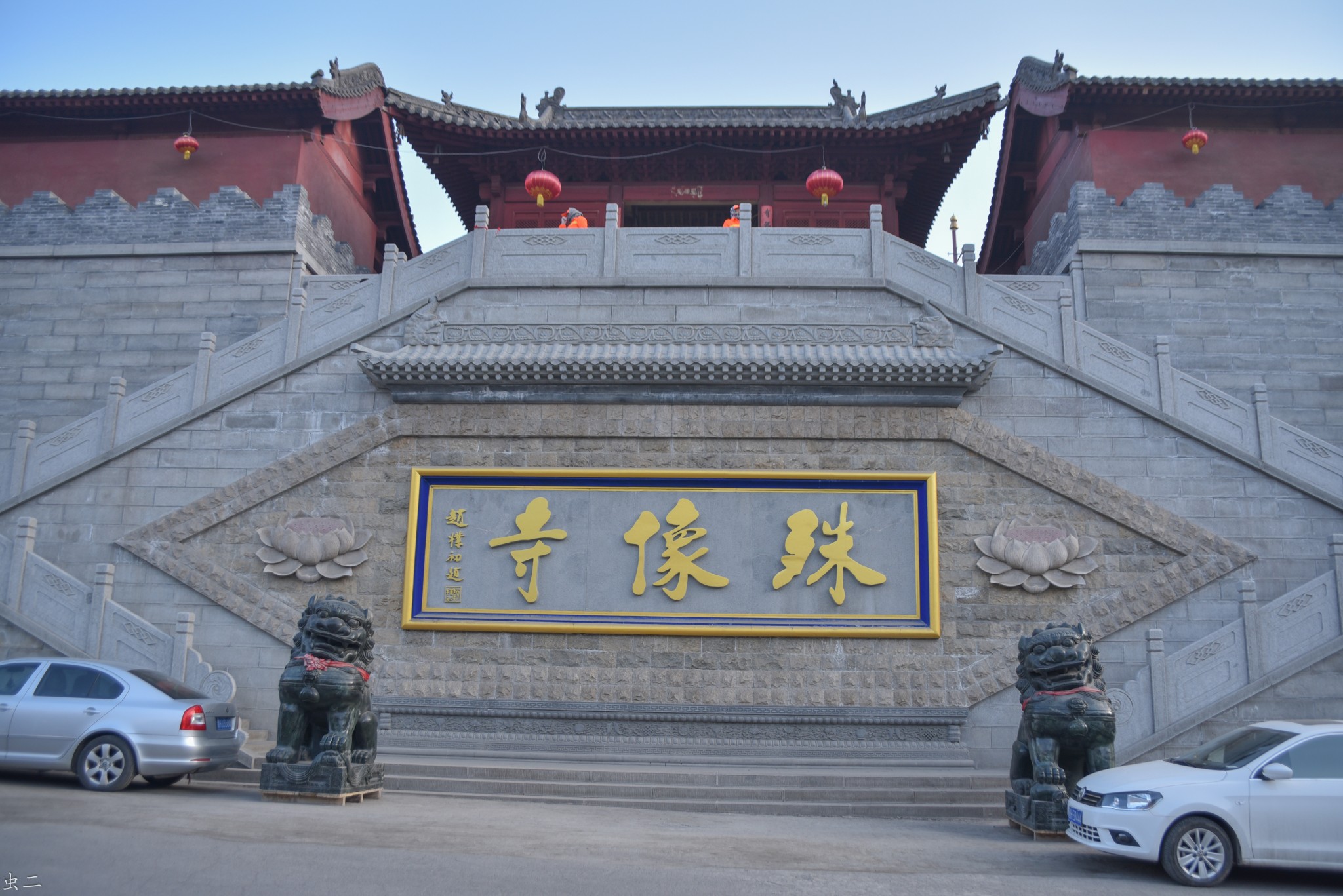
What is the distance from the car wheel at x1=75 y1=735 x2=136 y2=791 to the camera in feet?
22.4

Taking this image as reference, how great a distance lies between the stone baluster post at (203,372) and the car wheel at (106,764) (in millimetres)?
4001

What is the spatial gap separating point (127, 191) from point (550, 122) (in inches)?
227

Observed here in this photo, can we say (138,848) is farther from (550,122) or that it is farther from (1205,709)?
(550,122)

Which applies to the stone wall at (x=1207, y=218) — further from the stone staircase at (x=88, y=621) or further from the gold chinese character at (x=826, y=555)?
the stone staircase at (x=88, y=621)

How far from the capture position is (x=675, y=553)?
9.37 meters

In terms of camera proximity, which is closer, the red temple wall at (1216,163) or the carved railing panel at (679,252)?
the carved railing panel at (679,252)

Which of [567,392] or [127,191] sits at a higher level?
[127,191]

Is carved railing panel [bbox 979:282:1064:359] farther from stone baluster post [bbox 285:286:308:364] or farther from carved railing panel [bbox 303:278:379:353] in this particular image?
stone baluster post [bbox 285:286:308:364]

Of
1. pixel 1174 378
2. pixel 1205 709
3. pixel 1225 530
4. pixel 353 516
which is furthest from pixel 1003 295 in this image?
pixel 353 516

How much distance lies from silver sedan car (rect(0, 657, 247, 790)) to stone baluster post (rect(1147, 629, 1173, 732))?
7124mm

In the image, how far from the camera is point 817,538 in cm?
935

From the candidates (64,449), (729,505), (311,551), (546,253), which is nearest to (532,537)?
(729,505)

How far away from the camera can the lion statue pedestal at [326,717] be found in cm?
677

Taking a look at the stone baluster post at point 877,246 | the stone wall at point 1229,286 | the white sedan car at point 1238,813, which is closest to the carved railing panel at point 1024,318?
the stone baluster post at point 877,246
